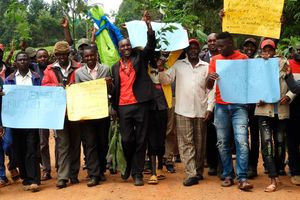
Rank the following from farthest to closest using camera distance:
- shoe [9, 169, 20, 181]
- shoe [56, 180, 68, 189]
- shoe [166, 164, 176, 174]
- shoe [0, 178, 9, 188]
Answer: shoe [166, 164, 176, 174]
shoe [9, 169, 20, 181]
shoe [0, 178, 9, 188]
shoe [56, 180, 68, 189]

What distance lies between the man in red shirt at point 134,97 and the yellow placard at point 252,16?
125 cm

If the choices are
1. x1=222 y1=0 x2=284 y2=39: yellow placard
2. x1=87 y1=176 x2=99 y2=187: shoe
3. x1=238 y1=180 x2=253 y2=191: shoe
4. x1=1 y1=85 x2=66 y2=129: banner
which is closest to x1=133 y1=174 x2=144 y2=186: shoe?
x1=87 y1=176 x2=99 y2=187: shoe

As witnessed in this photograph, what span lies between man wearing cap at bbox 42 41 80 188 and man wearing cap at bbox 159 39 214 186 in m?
1.41

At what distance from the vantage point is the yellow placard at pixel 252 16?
6.53 metres

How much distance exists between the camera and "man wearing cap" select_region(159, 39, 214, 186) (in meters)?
6.65

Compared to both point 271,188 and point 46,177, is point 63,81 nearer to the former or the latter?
point 46,177

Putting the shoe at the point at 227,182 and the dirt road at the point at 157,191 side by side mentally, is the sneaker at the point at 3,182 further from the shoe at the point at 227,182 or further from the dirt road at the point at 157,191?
the shoe at the point at 227,182

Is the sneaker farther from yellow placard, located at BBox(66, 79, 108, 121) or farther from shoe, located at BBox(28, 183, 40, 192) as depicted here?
yellow placard, located at BBox(66, 79, 108, 121)

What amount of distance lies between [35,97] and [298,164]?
13.0 ft

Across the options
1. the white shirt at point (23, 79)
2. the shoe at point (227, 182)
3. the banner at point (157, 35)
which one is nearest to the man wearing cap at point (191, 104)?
the banner at point (157, 35)

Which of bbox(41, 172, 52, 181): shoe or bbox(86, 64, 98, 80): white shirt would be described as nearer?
bbox(86, 64, 98, 80): white shirt

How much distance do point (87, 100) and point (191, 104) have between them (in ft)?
4.96

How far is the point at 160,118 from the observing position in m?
6.92

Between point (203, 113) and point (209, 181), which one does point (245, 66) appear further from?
point (209, 181)
